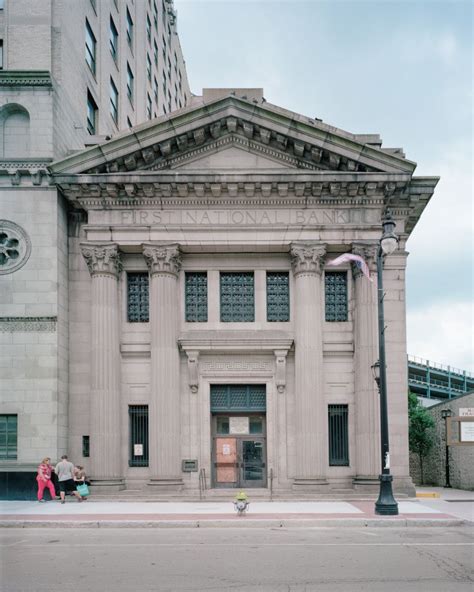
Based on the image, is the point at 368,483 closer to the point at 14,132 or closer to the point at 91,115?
the point at 14,132

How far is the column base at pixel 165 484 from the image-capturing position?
24.4 meters

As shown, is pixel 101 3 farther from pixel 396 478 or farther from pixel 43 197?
pixel 396 478

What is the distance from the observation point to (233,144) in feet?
86.2

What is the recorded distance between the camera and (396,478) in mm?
24859

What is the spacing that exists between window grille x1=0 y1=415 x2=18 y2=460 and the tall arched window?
931 cm

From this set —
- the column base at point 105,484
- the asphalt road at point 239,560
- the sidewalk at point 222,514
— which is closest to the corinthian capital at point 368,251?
the sidewalk at point 222,514

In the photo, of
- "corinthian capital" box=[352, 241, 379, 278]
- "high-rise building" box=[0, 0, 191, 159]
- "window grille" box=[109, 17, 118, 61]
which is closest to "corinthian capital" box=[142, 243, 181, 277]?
"high-rise building" box=[0, 0, 191, 159]

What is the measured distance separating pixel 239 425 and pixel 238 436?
0.41 meters

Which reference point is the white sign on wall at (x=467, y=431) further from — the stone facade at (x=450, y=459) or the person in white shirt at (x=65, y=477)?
the person in white shirt at (x=65, y=477)

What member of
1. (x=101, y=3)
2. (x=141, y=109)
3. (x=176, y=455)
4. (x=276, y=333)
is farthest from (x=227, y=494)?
(x=141, y=109)

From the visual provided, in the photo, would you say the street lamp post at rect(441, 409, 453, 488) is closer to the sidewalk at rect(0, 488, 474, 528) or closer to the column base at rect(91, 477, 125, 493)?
the sidewalk at rect(0, 488, 474, 528)

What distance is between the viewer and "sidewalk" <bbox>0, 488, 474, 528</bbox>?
1792 centimetres

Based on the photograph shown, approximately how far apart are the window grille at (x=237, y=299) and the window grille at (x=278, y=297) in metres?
0.64

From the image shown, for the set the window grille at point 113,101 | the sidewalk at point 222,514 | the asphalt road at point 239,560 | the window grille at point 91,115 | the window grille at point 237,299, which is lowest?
the sidewalk at point 222,514
